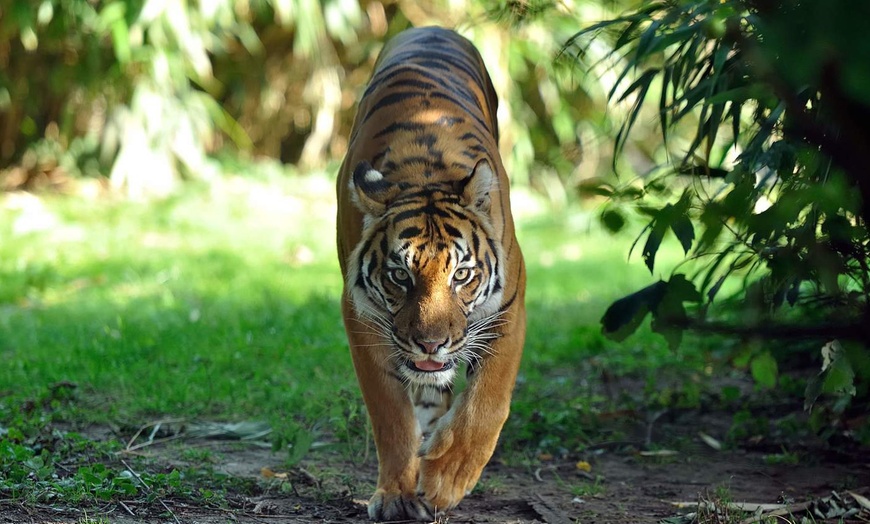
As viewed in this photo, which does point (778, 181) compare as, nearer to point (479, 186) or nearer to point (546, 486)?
point (479, 186)

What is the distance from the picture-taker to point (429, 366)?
127 inches

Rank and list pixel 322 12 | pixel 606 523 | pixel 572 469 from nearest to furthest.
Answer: pixel 606 523 < pixel 572 469 < pixel 322 12

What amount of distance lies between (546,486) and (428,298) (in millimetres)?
919

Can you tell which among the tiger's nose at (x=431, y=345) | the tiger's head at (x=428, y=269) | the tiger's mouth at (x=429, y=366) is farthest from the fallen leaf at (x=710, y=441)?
the tiger's nose at (x=431, y=345)

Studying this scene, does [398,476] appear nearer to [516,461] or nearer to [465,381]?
[465,381]

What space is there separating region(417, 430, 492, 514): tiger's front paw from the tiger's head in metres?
0.20

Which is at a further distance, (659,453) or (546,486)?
(659,453)

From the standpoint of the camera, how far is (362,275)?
11.5ft

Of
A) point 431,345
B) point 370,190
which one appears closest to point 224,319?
point 370,190

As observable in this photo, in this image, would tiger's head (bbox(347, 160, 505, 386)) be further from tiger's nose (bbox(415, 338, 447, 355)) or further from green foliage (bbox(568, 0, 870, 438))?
green foliage (bbox(568, 0, 870, 438))

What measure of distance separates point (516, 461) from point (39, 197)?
22.2 ft

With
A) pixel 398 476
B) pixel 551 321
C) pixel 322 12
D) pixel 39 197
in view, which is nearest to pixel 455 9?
pixel 322 12

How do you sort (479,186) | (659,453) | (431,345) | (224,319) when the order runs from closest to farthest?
(431,345) → (479,186) → (659,453) → (224,319)

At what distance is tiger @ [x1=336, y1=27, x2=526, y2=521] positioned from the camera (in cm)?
322
